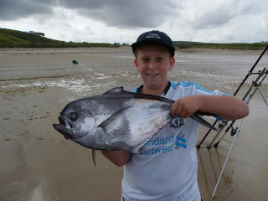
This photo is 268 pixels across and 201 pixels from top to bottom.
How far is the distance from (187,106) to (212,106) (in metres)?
0.25

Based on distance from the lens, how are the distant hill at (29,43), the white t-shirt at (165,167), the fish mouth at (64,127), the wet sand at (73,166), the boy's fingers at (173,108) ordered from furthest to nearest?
the distant hill at (29,43) → the wet sand at (73,166) → the white t-shirt at (165,167) → the boy's fingers at (173,108) → the fish mouth at (64,127)

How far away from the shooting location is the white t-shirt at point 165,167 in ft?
5.90

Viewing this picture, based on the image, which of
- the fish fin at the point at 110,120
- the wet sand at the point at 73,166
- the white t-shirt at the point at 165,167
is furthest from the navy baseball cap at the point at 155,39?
the wet sand at the point at 73,166

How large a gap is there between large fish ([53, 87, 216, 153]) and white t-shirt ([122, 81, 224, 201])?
0.87ft

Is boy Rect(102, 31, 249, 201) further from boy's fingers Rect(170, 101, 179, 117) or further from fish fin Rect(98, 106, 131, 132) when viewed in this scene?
fish fin Rect(98, 106, 131, 132)

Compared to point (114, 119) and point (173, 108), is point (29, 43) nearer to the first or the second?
point (114, 119)

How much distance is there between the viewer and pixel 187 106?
1.51 m

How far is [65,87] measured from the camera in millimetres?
9211

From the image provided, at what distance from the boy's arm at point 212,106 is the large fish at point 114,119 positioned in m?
0.10

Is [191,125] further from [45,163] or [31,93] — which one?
[31,93]

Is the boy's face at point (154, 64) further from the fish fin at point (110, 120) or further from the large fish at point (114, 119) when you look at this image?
the fish fin at point (110, 120)

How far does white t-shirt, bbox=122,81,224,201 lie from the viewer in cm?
180

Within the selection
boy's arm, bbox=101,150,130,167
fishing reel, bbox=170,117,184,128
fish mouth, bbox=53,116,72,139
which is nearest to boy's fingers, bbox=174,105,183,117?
fishing reel, bbox=170,117,184,128

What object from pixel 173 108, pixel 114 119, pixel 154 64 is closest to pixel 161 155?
pixel 173 108
